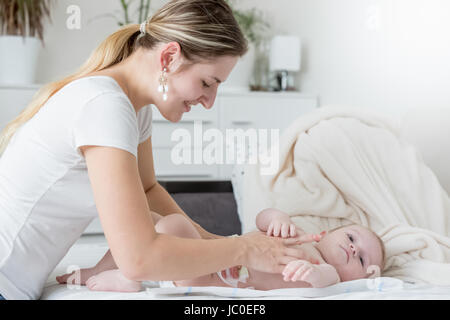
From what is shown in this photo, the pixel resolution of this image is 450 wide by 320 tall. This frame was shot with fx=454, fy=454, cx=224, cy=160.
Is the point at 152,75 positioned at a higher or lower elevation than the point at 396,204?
higher

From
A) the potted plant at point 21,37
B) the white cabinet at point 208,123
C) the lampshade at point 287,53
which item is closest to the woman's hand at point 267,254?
the white cabinet at point 208,123

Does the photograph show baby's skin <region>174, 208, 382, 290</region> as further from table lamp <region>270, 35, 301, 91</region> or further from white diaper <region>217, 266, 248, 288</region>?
table lamp <region>270, 35, 301, 91</region>

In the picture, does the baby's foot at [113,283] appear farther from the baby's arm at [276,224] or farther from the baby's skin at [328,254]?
the baby's arm at [276,224]

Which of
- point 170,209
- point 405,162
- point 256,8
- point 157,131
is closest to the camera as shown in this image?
point 170,209

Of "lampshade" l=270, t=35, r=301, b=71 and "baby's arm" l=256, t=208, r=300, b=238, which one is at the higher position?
"lampshade" l=270, t=35, r=301, b=71

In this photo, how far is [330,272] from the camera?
81 cm

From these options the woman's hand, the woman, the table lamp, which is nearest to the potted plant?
the table lamp

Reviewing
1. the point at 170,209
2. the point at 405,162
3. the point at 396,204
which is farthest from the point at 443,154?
the point at 170,209

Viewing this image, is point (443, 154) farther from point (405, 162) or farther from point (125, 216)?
point (125, 216)

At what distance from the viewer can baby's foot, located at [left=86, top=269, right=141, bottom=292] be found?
0.76 meters

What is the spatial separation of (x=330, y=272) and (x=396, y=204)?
1.63 feet

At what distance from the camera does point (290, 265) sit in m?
0.72

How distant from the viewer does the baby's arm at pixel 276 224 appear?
87 cm

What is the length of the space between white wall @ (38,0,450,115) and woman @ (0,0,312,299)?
719mm
